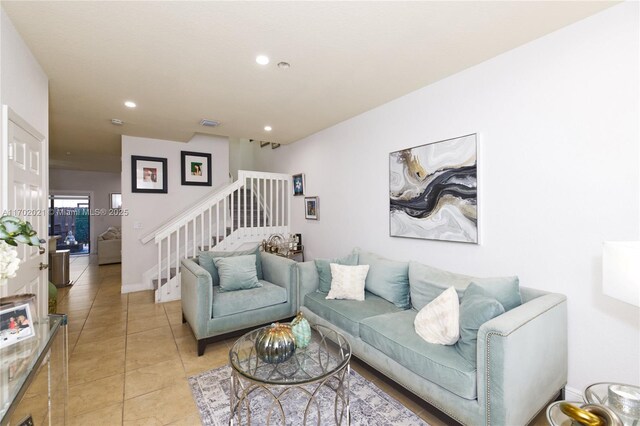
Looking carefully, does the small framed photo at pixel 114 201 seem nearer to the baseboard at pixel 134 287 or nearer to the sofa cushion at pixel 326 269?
the baseboard at pixel 134 287

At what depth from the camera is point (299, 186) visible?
5059mm

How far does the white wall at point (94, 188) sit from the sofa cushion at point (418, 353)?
31.5 ft

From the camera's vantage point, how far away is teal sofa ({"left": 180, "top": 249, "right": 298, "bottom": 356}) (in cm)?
272

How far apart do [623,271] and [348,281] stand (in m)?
1.97

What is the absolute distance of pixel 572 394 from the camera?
201cm

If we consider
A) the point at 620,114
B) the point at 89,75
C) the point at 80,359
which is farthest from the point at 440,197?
the point at 80,359

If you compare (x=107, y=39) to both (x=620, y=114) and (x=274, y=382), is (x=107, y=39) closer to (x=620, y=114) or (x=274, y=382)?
(x=274, y=382)

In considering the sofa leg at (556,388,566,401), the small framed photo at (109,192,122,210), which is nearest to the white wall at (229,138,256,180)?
the small framed photo at (109,192,122,210)

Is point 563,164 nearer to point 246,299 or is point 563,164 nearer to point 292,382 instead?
point 292,382

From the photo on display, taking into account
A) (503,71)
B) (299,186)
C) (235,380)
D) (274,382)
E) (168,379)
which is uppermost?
(503,71)

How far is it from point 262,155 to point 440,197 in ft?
15.8

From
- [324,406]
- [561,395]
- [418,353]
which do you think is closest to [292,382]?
[324,406]

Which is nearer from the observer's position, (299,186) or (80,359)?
(80,359)

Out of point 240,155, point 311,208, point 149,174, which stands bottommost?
point 311,208
